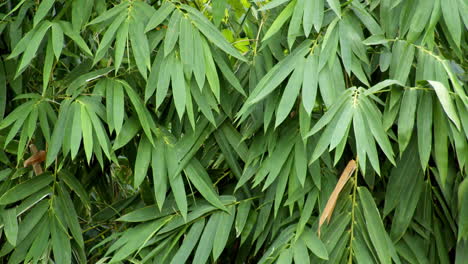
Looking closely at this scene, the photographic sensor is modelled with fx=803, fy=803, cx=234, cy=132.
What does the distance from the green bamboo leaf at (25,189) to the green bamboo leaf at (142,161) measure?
0.78ft

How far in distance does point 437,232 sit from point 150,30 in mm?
760

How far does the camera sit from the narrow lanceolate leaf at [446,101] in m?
1.43

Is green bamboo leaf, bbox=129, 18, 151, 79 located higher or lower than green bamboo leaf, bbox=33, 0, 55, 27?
lower

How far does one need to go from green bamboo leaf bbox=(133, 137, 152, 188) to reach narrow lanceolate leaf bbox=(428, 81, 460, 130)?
24.9 inches

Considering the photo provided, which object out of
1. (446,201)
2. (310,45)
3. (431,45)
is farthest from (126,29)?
(446,201)

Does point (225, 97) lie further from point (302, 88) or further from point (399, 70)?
point (399, 70)

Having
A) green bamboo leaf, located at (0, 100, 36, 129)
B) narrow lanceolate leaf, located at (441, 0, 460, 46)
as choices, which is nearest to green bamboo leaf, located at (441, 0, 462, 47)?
narrow lanceolate leaf, located at (441, 0, 460, 46)

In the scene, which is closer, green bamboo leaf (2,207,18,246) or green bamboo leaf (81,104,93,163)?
green bamboo leaf (81,104,93,163)

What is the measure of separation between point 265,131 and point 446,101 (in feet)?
1.23

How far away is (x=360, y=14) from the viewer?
5.55 ft

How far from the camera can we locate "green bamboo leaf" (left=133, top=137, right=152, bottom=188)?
5.65 ft

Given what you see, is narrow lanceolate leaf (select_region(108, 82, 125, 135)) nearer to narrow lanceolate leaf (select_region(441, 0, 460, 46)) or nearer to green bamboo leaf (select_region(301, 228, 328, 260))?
green bamboo leaf (select_region(301, 228, 328, 260))

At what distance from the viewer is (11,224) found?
1.79 meters

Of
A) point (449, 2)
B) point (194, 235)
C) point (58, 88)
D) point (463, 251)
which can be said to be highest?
point (58, 88)
